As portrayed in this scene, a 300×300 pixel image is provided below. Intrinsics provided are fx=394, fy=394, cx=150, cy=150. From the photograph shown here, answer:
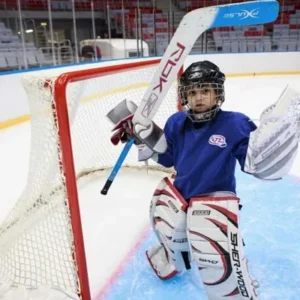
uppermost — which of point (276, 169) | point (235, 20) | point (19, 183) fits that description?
point (235, 20)

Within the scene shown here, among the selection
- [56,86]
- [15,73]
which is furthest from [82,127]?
[15,73]

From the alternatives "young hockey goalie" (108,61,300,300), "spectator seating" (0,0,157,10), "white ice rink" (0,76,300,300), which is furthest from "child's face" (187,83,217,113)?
"spectator seating" (0,0,157,10)

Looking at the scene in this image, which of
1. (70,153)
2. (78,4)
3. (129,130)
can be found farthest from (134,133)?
(78,4)

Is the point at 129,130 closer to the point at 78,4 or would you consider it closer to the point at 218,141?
the point at 218,141

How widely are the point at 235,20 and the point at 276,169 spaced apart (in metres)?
0.36

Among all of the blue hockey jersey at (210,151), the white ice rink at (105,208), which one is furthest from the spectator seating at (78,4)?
the blue hockey jersey at (210,151)

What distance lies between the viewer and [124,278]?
4.66 ft

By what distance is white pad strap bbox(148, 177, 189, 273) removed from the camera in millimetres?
1176

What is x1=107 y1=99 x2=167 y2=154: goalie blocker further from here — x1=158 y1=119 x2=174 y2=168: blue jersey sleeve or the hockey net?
the hockey net

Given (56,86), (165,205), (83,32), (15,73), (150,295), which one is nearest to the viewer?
(56,86)

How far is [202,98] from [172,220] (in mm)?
381

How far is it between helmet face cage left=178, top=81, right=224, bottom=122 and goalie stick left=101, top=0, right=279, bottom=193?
61 mm

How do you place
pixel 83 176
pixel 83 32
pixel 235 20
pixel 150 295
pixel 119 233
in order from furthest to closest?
1. pixel 83 32
2. pixel 83 176
3. pixel 119 233
4. pixel 150 295
5. pixel 235 20

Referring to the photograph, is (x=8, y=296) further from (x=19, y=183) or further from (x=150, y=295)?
(x=19, y=183)
